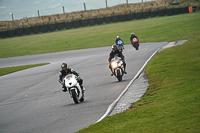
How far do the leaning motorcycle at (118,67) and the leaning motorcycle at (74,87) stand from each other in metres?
3.53

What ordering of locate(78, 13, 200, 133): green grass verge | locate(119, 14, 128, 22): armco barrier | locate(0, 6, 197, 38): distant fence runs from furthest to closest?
locate(0, 6, 197, 38): distant fence < locate(119, 14, 128, 22): armco barrier < locate(78, 13, 200, 133): green grass verge

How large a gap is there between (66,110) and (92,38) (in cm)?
3478

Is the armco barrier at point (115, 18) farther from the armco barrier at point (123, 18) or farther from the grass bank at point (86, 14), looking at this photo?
the grass bank at point (86, 14)

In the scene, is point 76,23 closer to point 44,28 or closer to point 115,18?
point 44,28

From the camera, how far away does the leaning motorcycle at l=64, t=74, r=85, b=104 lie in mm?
12141

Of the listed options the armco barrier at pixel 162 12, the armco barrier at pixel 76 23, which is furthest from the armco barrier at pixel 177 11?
the armco barrier at pixel 76 23

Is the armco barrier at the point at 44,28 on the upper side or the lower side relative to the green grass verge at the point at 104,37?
upper

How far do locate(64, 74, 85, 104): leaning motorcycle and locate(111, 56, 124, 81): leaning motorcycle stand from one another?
11.6 feet

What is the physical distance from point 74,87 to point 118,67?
421cm

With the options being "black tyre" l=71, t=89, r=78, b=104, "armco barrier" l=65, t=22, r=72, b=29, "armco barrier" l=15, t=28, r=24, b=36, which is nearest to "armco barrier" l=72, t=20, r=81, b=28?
"armco barrier" l=65, t=22, r=72, b=29

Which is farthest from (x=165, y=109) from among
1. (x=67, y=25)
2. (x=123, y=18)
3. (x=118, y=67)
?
(x=67, y=25)

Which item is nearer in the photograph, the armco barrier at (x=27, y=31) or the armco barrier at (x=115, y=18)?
the armco barrier at (x=115, y=18)

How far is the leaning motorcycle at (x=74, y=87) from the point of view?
39.8 feet

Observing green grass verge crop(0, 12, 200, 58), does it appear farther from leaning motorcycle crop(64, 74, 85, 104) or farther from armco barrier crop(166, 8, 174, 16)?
leaning motorcycle crop(64, 74, 85, 104)
